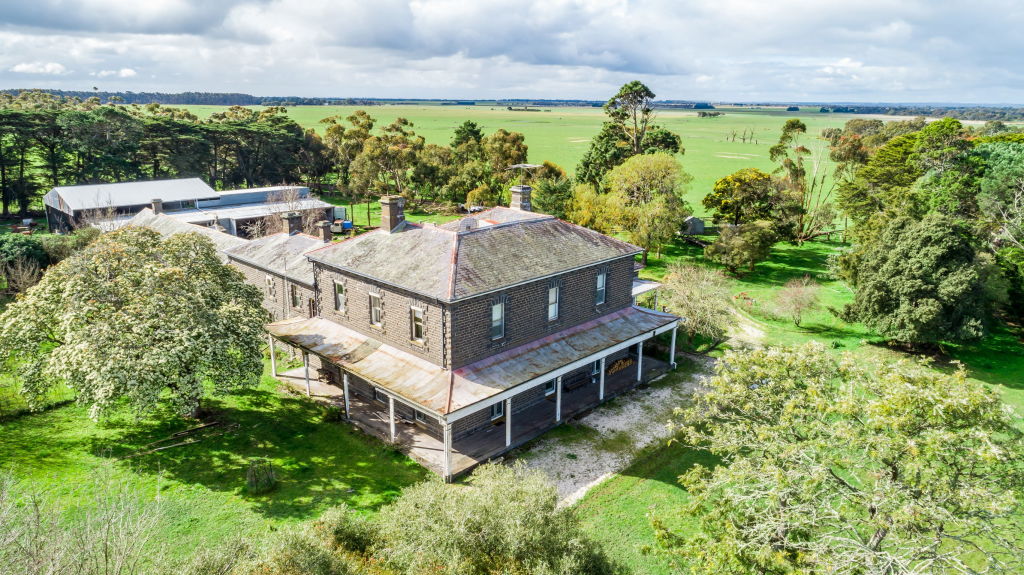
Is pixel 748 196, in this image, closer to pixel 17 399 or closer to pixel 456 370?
pixel 456 370

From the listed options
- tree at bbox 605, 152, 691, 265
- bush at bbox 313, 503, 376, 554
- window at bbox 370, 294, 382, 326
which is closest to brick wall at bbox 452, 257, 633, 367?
window at bbox 370, 294, 382, 326

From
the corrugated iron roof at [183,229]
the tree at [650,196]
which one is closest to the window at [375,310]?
the corrugated iron roof at [183,229]

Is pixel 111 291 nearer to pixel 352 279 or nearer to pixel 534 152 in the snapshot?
pixel 352 279

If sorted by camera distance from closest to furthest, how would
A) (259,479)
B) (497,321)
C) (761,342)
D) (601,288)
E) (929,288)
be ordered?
(259,479), (497,321), (601,288), (929,288), (761,342)

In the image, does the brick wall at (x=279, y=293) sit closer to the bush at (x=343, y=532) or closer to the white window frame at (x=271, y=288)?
the white window frame at (x=271, y=288)

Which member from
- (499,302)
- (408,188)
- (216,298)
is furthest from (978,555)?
(408,188)

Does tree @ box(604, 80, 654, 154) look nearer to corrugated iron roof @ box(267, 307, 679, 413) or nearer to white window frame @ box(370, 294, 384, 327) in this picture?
corrugated iron roof @ box(267, 307, 679, 413)

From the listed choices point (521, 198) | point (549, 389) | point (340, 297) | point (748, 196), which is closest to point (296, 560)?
point (340, 297)
